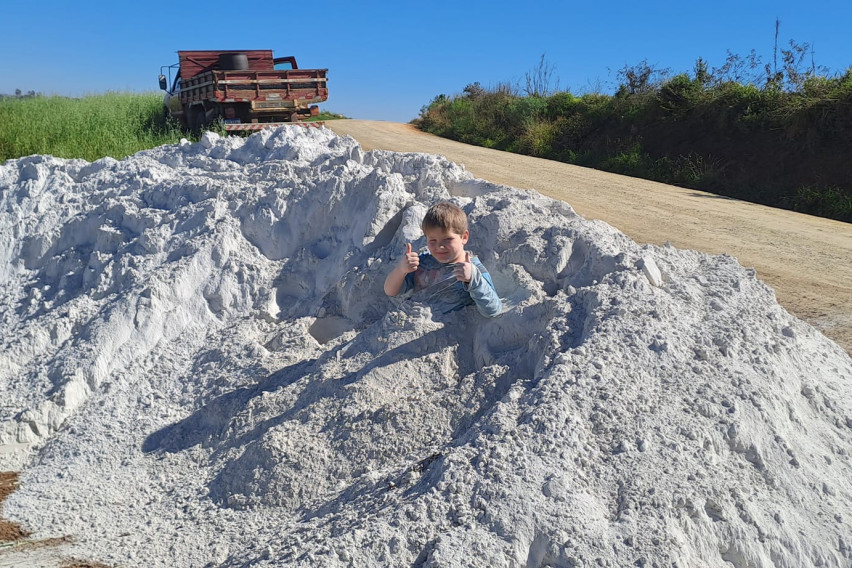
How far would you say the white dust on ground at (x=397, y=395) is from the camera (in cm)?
278

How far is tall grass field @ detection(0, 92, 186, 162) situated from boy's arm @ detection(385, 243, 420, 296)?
8.58m

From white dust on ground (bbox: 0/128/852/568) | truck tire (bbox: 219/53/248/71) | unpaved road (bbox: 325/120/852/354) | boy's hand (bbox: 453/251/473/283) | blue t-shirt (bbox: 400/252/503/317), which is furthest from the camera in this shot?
truck tire (bbox: 219/53/248/71)

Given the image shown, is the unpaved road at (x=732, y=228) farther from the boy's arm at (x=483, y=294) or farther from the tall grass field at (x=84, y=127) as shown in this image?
the tall grass field at (x=84, y=127)

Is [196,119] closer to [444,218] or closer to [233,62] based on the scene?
[233,62]

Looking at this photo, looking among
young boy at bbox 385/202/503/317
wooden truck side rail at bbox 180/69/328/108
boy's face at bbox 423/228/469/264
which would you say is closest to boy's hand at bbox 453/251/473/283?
young boy at bbox 385/202/503/317

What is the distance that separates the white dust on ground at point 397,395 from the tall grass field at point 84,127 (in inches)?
249

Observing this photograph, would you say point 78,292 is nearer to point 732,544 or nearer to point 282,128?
point 282,128

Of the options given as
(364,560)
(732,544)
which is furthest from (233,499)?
(732,544)

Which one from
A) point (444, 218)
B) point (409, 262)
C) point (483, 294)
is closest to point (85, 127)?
point (409, 262)

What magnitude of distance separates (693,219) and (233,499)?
6.63m

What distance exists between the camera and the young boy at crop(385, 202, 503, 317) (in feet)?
12.3

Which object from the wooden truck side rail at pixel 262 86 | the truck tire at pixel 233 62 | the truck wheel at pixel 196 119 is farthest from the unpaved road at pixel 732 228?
the truck tire at pixel 233 62

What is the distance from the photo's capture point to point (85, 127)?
45.4ft

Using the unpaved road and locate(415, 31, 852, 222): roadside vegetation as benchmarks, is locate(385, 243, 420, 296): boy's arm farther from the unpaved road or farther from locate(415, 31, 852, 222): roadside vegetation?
locate(415, 31, 852, 222): roadside vegetation
